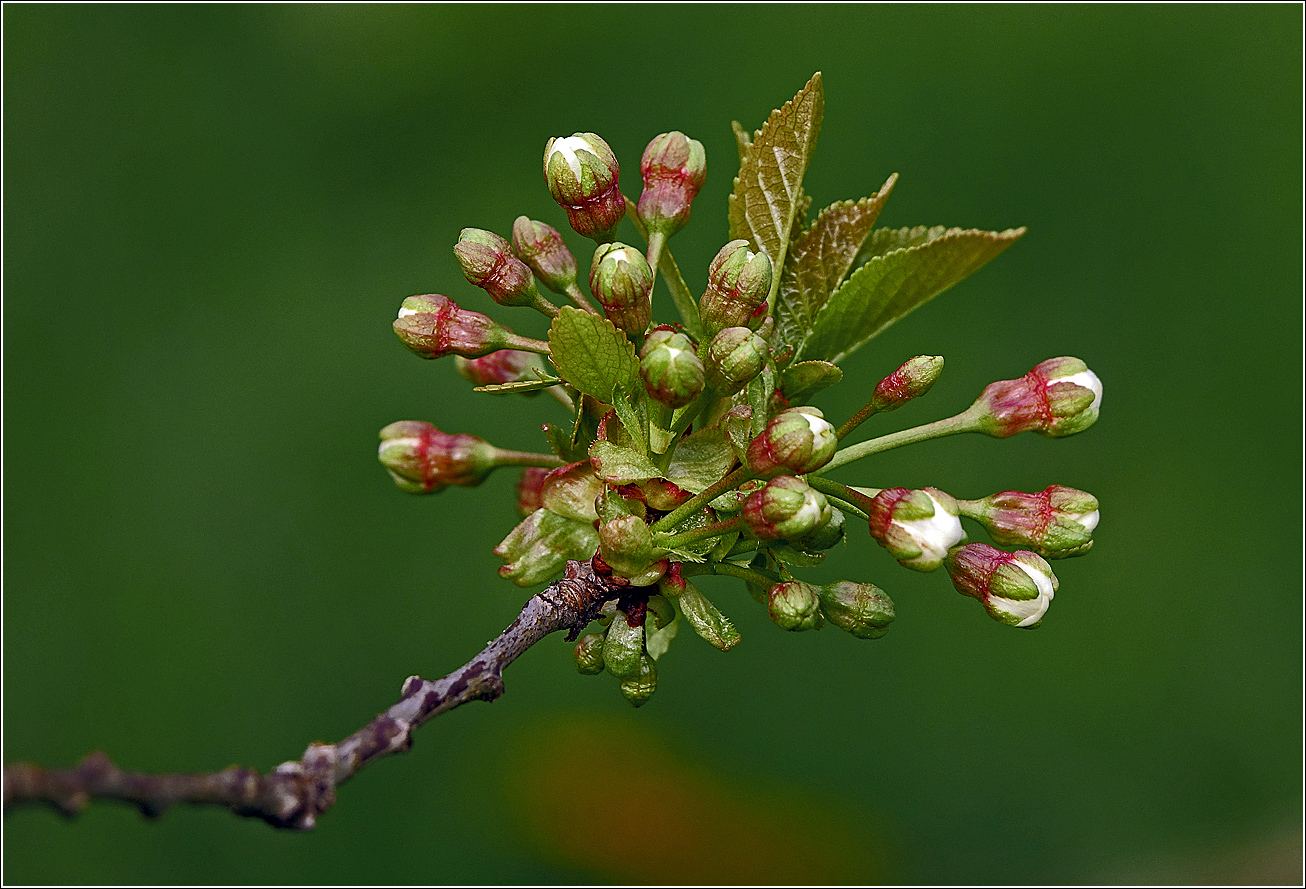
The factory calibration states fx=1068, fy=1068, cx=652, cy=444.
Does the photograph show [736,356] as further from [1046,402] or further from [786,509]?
[1046,402]

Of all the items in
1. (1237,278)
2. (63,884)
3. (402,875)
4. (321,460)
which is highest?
(1237,278)

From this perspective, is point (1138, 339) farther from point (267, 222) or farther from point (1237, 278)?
point (267, 222)

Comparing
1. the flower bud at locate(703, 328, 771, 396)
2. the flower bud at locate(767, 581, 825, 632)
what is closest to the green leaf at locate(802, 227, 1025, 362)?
the flower bud at locate(703, 328, 771, 396)

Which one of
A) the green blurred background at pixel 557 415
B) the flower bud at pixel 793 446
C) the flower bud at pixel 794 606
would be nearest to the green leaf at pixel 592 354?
the flower bud at pixel 793 446

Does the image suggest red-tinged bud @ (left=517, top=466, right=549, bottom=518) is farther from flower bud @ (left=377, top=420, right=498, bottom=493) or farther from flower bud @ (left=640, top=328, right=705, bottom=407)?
flower bud @ (left=640, top=328, right=705, bottom=407)

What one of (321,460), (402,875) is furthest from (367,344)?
(402,875)

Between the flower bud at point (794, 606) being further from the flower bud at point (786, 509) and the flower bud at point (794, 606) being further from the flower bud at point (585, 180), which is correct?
the flower bud at point (585, 180)

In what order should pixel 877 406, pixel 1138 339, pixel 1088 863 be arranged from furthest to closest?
pixel 1138 339
pixel 1088 863
pixel 877 406

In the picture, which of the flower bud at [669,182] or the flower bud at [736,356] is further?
the flower bud at [669,182]
